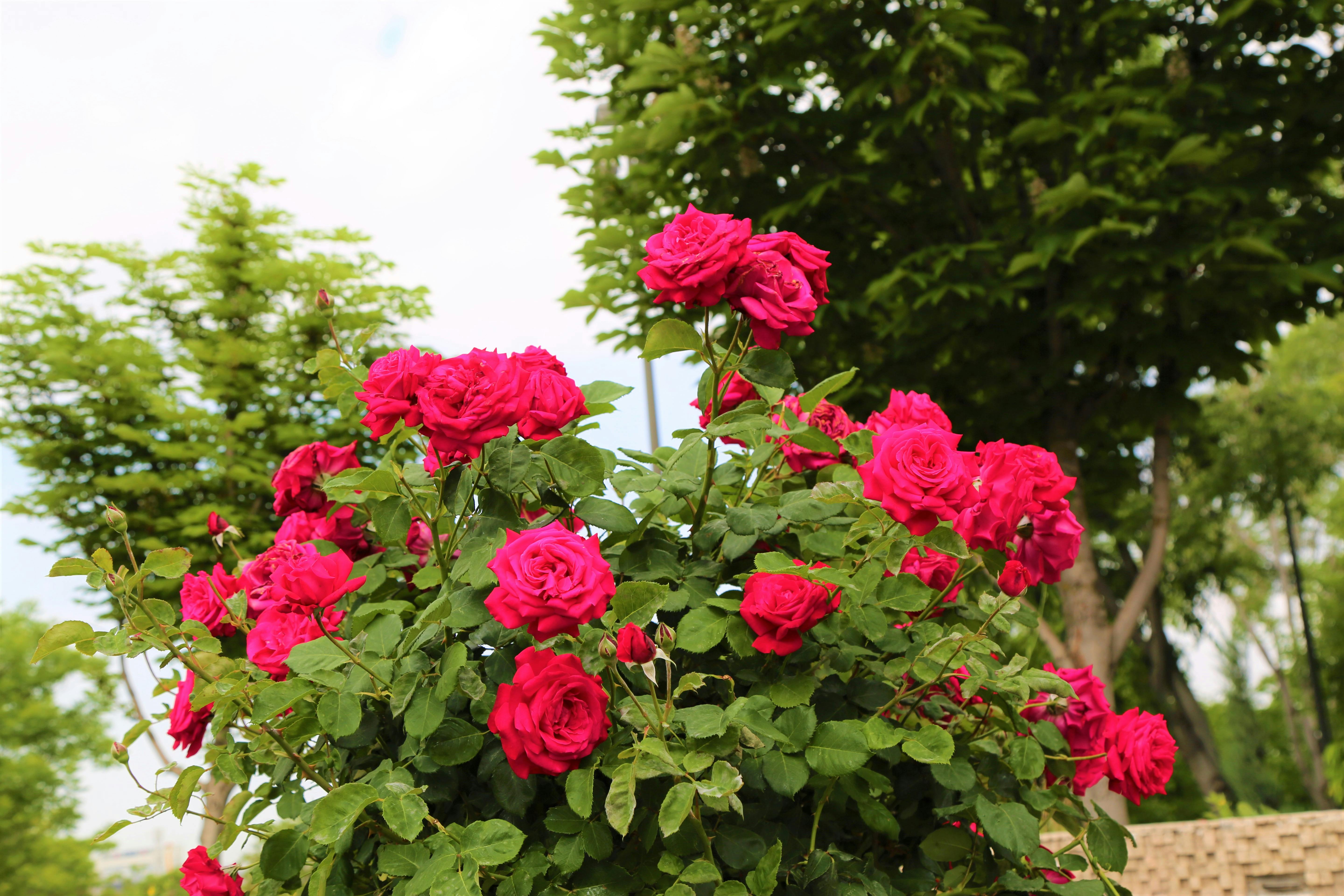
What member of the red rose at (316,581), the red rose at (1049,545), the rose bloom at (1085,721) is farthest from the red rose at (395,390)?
the rose bloom at (1085,721)

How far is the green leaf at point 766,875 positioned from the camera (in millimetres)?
1174

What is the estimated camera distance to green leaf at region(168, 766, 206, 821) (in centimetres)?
141

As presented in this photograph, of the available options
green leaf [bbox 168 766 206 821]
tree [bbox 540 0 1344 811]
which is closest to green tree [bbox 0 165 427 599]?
tree [bbox 540 0 1344 811]

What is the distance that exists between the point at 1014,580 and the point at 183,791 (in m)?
1.32

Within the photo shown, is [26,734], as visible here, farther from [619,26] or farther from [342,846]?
[342,846]

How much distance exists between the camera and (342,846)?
131 cm

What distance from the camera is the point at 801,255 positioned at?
1378mm

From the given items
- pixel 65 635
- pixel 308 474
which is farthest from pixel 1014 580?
pixel 65 635

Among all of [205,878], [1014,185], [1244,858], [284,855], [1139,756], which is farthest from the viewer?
[1014,185]

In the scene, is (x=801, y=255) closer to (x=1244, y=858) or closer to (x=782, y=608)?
(x=782, y=608)

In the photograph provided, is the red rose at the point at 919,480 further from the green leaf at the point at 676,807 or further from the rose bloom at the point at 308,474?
the rose bloom at the point at 308,474

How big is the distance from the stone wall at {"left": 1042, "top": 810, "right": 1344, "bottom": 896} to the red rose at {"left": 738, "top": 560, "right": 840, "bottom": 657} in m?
3.31

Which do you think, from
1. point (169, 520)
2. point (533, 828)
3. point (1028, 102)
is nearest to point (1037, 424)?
point (1028, 102)

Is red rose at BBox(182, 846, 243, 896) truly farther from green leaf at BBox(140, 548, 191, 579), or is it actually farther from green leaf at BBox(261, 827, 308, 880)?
green leaf at BBox(140, 548, 191, 579)
